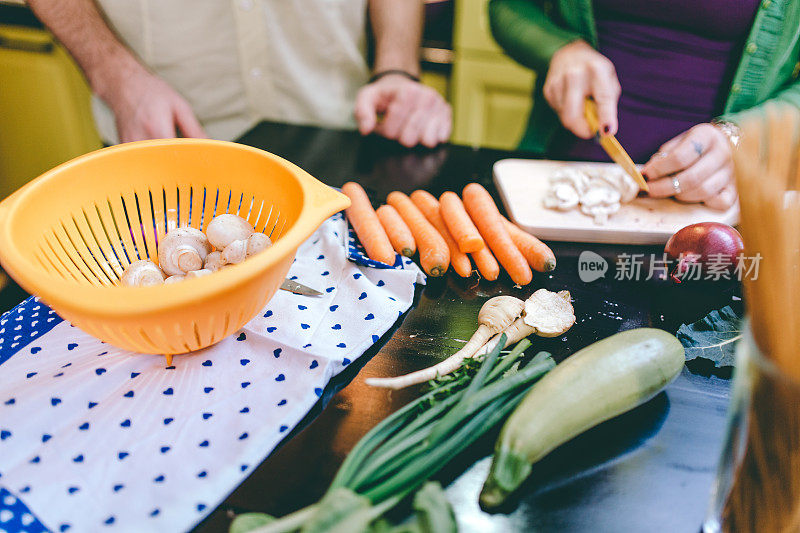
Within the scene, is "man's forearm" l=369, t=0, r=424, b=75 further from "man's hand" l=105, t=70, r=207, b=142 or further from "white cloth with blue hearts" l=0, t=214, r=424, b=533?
"white cloth with blue hearts" l=0, t=214, r=424, b=533

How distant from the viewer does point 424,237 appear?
1.09 meters

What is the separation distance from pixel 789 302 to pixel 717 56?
129 centimetres

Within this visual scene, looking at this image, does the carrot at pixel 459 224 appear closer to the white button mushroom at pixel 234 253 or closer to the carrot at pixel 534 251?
the carrot at pixel 534 251

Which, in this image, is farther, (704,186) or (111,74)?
(111,74)

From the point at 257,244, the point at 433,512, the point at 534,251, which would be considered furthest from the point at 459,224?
the point at 433,512

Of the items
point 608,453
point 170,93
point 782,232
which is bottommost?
point 608,453

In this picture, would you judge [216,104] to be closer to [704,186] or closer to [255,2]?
[255,2]

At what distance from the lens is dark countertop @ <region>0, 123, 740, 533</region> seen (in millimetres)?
616

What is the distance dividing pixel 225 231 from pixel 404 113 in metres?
0.88

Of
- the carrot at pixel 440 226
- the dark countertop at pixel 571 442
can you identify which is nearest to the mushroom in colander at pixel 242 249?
the dark countertop at pixel 571 442

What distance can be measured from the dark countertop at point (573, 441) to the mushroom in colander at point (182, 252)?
1.00 feet

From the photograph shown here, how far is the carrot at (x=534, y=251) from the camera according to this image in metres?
1.03

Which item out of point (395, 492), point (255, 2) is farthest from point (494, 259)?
point (255, 2)

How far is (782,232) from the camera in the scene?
47 centimetres
